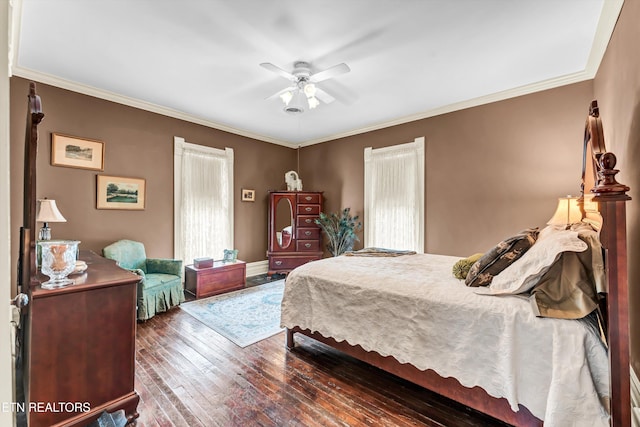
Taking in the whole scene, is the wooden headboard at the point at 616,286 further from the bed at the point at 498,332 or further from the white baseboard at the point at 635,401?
the white baseboard at the point at 635,401

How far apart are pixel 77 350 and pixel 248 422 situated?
1.07 metres

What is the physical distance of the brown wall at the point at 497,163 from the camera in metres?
3.34

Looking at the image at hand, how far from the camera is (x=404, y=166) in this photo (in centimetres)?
476

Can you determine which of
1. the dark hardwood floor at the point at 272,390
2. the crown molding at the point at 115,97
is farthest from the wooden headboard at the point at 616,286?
the crown molding at the point at 115,97

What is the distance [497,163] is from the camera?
12.5 feet

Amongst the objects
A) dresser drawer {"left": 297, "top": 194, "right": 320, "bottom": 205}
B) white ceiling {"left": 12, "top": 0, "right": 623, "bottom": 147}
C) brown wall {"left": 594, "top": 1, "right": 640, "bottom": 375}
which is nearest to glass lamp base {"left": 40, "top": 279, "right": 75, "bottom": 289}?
white ceiling {"left": 12, "top": 0, "right": 623, "bottom": 147}

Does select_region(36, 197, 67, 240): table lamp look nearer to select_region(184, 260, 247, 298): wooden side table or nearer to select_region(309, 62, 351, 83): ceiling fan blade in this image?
select_region(184, 260, 247, 298): wooden side table

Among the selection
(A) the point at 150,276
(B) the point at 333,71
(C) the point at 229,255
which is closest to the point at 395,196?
(B) the point at 333,71

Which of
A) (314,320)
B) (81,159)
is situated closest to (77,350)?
(314,320)

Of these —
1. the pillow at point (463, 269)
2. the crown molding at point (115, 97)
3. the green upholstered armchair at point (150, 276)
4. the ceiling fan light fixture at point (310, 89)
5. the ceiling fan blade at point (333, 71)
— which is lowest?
the green upholstered armchair at point (150, 276)

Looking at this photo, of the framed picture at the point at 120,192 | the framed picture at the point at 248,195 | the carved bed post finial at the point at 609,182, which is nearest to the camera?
the carved bed post finial at the point at 609,182

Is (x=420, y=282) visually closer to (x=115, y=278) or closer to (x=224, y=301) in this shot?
(x=115, y=278)

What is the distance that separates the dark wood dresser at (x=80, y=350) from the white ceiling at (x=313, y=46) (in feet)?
6.90

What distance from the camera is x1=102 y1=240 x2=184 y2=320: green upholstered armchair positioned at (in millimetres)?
3291
